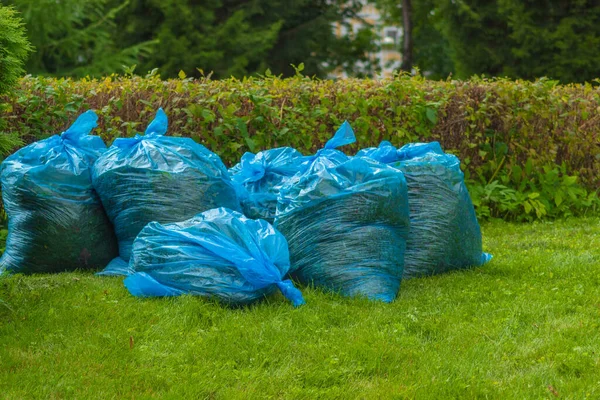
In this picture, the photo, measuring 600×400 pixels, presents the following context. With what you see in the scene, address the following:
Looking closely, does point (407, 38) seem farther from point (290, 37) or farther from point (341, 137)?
point (341, 137)

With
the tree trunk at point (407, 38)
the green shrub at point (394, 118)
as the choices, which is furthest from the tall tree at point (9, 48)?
the tree trunk at point (407, 38)

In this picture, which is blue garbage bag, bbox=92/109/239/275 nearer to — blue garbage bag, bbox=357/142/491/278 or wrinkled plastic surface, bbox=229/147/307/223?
wrinkled plastic surface, bbox=229/147/307/223

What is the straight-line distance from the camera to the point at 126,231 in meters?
4.79

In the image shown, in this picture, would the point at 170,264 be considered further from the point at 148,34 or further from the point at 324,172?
the point at 148,34

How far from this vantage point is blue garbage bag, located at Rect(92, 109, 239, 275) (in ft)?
15.4

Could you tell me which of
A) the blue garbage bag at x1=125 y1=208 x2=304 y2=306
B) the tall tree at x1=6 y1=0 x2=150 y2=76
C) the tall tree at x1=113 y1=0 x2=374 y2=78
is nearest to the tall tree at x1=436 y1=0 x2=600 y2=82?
the tall tree at x1=113 y1=0 x2=374 y2=78

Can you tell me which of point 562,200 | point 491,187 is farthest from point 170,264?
point 562,200

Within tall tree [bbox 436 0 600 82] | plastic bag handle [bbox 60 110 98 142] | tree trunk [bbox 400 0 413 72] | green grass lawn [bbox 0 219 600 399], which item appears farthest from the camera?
tree trunk [bbox 400 0 413 72]

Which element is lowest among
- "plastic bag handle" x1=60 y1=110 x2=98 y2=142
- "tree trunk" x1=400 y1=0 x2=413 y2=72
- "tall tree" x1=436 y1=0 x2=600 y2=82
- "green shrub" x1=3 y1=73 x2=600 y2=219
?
"tree trunk" x1=400 y1=0 x2=413 y2=72

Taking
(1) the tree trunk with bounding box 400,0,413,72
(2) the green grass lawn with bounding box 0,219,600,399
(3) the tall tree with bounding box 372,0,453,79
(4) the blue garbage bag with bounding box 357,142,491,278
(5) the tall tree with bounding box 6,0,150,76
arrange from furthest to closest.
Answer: (3) the tall tree with bounding box 372,0,453,79 < (1) the tree trunk with bounding box 400,0,413,72 < (5) the tall tree with bounding box 6,0,150,76 < (4) the blue garbage bag with bounding box 357,142,491,278 < (2) the green grass lawn with bounding box 0,219,600,399

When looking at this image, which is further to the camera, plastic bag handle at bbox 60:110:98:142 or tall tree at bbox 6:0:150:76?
tall tree at bbox 6:0:150:76

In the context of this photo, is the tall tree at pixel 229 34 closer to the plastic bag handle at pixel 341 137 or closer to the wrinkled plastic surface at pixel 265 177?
the wrinkled plastic surface at pixel 265 177

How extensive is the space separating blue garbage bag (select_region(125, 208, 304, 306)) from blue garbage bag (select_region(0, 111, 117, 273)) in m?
0.75

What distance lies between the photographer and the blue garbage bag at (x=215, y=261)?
3973 mm
